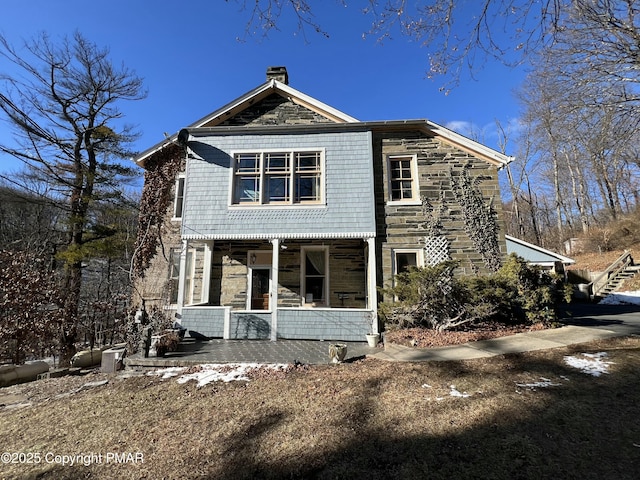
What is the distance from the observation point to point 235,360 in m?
6.66

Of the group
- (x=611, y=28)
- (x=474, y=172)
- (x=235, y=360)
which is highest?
(x=611, y=28)

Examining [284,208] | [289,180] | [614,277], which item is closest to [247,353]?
[284,208]

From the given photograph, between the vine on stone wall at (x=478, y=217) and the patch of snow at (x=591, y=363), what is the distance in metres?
4.13

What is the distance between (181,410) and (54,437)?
4.99ft

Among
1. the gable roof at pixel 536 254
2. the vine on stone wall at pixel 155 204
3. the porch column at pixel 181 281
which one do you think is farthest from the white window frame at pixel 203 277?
the gable roof at pixel 536 254

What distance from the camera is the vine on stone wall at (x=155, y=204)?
1115 cm

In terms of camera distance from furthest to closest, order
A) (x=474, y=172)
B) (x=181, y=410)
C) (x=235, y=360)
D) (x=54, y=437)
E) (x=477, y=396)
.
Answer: (x=474, y=172) < (x=235, y=360) < (x=181, y=410) < (x=477, y=396) < (x=54, y=437)

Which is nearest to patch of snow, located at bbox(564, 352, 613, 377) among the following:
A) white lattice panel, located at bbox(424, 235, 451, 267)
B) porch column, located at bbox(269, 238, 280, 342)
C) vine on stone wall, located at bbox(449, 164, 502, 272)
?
vine on stone wall, located at bbox(449, 164, 502, 272)

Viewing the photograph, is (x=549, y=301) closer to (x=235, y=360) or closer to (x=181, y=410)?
(x=235, y=360)

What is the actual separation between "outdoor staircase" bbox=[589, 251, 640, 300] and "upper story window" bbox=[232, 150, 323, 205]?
1819cm

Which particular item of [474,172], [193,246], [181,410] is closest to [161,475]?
[181,410]

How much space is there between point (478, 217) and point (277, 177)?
672 centimetres

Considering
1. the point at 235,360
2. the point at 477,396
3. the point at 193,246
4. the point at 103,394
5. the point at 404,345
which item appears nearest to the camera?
the point at 477,396

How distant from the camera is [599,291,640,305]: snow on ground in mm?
15159
